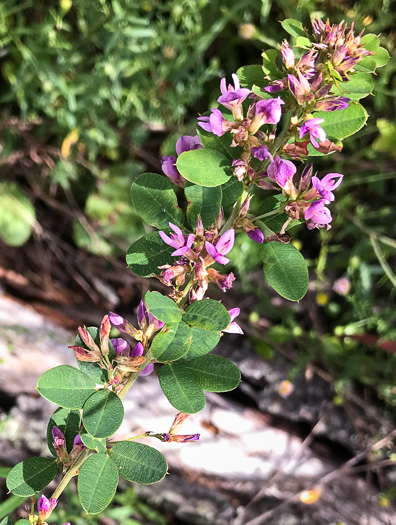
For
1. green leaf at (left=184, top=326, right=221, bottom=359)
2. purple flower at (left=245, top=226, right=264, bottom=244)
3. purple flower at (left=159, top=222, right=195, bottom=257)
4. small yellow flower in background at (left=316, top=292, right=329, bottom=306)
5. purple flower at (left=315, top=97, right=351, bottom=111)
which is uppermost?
purple flower at (left=315, top=97, right=351, bottom=111)

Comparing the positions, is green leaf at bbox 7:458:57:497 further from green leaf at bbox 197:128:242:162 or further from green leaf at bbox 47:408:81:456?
green leaf at bbox 197:128:242:162

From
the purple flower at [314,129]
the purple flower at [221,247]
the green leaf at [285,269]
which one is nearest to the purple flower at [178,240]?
the purple flower at [221,247]

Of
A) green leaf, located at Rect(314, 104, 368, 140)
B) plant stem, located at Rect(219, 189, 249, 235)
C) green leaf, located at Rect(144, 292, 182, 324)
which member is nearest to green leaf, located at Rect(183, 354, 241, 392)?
A: green leaf, located at Rect(144, 292, 182, 324)

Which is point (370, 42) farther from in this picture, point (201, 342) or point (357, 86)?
point (201, 342)

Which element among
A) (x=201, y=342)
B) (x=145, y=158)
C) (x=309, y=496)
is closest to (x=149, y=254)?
(x=201, y=342)

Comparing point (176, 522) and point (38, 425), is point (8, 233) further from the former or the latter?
point (176, 522)

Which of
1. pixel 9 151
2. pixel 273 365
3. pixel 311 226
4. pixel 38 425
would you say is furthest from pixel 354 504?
pixel 9 151
